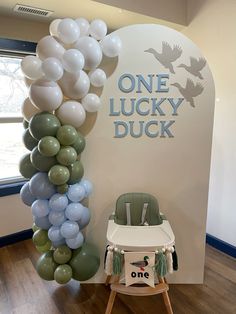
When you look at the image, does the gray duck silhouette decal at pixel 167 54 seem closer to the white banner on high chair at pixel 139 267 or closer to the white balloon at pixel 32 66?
the white balloon at pixel 32 66

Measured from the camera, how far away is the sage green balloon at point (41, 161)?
64.9 inches

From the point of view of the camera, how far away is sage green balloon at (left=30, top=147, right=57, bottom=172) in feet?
5.41

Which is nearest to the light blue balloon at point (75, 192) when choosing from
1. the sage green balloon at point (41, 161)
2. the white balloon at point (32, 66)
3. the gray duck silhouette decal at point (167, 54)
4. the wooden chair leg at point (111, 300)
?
the sage green balloon at point (41, 161)

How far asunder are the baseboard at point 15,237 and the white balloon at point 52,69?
1946mm

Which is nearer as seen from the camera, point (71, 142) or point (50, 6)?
point (71, 142)

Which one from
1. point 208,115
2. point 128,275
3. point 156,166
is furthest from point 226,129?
point 128,275

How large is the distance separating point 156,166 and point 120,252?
2.36 ft

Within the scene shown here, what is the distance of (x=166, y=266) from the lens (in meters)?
1.63

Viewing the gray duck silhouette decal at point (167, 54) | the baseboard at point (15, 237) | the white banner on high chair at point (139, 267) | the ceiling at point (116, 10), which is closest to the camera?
the white banner on high chair at point (139, 267)

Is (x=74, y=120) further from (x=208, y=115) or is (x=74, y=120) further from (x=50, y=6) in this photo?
(x=50, y=6)

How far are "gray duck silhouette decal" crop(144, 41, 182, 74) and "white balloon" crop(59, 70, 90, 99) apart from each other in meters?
0.54

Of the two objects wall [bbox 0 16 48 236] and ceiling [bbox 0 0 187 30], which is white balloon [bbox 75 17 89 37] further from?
wall [bbox 0 16 48 236]

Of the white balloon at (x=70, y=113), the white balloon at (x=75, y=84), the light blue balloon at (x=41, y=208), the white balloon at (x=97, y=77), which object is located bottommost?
the light blue balloon at (x=41, y=208)

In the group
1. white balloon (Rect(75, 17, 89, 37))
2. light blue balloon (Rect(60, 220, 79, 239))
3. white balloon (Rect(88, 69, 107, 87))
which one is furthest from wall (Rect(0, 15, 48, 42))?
light blue balloon (Rect(60, 220, 79, 239))
